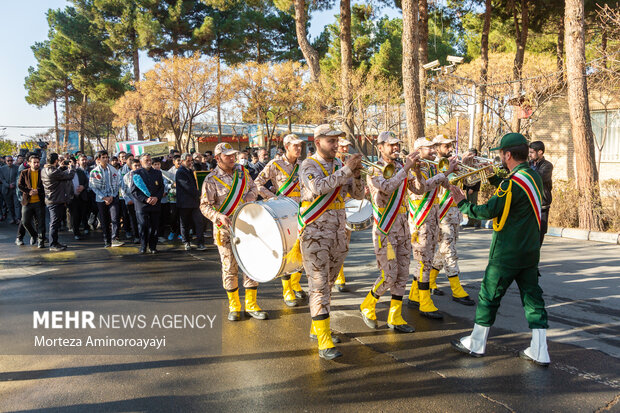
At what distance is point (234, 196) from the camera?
569 cm

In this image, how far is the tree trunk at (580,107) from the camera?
11.1 m

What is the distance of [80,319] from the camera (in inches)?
219

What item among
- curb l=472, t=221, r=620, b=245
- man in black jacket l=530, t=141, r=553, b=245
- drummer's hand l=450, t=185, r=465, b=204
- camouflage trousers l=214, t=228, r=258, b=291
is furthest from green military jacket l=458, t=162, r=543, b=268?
curb l=472, t=221, r=620, b=245

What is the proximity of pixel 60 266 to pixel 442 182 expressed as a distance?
7227 millimetres

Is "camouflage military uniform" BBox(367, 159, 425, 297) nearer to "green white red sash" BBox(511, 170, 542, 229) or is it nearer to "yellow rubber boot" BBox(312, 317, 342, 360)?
"yellow rubber boot" BBox(312, 317, 342, 360)

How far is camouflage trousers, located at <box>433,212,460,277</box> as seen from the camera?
19.6 feet

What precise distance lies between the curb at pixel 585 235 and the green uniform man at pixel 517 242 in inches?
293

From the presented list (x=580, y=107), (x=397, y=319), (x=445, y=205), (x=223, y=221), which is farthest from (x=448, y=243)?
(x=580, y=107)

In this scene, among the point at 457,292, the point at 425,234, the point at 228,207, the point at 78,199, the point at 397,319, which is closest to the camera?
the point at 397,319

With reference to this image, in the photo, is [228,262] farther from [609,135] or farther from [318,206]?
[609,135]

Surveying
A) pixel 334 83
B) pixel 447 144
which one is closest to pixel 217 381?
pixel 447 144

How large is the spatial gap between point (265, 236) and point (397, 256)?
148 cm

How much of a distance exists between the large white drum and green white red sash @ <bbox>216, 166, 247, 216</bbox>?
625 millimetres

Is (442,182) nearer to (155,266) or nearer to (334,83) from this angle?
(155,266)
